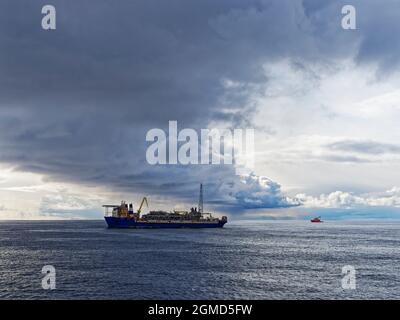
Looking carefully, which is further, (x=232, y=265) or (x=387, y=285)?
(x=232, y=265)

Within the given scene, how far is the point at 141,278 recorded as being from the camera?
68688 millimetres

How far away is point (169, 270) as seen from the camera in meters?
76.8

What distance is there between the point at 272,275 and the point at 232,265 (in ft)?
44.0

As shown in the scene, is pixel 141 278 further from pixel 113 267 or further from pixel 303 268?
pixel 303 268
